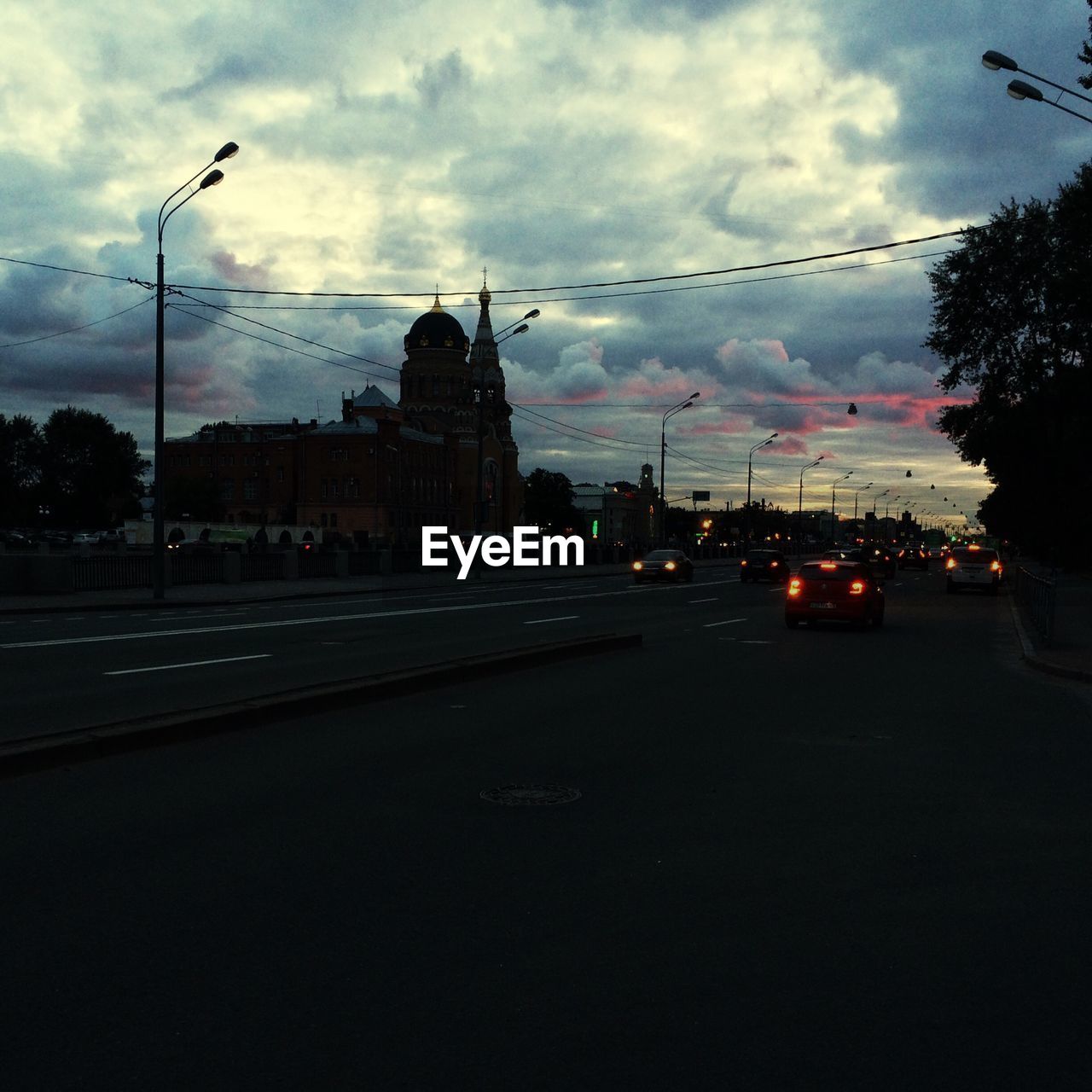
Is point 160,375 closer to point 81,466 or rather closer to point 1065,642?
point 1065,642

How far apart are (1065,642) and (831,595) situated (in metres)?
4.56

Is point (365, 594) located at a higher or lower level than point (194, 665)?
lower

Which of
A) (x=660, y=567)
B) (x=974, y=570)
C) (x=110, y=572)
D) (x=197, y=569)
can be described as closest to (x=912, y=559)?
(x=660, y=567)

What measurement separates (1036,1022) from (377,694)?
7.90 metres

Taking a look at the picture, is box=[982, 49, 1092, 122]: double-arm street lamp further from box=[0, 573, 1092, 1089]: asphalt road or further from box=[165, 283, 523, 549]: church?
box=[165, 283, 523, 549]: church

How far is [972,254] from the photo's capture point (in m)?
42.8

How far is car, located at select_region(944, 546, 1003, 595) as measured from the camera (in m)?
41.2

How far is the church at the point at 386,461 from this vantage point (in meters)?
126

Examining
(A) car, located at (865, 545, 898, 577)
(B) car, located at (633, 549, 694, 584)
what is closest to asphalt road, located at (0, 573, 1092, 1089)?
(B) car, located at (633, 549, 694, 584)

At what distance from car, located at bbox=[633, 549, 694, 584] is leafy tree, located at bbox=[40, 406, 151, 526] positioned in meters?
91.7

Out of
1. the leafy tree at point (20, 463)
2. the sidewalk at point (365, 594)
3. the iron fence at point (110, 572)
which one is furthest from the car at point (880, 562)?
the leafy tree at point (20, 463)

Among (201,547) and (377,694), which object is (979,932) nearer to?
(377,694)

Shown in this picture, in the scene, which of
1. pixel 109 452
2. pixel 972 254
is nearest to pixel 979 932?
pixel 972 254

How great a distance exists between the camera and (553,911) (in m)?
4.90
